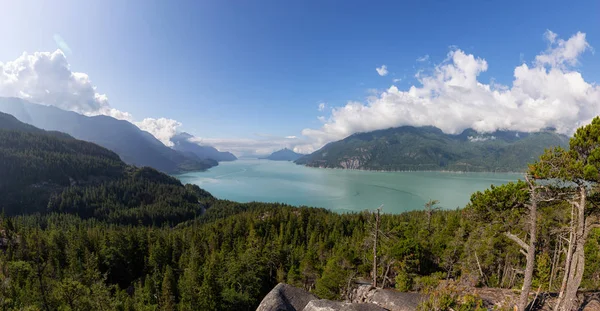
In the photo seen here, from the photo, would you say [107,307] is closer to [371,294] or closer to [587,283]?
[371,294]

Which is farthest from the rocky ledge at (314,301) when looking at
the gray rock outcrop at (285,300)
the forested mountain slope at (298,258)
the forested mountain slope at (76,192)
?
the forested mountain slope at (76,192)

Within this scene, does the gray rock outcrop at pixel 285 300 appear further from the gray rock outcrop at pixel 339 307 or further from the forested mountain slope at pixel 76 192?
the forested mountain slope at pixel 76 192

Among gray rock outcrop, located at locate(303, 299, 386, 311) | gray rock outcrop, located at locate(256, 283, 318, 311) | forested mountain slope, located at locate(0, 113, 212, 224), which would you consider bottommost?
forested mountain slope, located at locate(0, 113, 212, 224)

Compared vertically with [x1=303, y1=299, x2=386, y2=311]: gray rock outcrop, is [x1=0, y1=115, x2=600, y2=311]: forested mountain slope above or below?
below

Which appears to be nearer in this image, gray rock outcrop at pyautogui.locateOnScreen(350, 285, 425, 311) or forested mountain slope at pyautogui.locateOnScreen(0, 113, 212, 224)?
gray rock outcrop at pyautogui.locateOnScreen(350, 285, 425, 311)

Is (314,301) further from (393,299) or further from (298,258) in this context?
(298,258)

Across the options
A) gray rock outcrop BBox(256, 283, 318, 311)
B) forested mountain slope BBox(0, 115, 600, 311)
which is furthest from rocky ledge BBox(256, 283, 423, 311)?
forested mountain slope BBox(0, 115, 600, 311)

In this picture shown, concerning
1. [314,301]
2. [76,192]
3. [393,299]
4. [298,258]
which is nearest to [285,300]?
[314,301]

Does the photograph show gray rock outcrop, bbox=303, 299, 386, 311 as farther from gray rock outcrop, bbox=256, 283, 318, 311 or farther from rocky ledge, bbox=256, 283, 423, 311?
gray rock outcrop, bbox=256, 283, 318, 311

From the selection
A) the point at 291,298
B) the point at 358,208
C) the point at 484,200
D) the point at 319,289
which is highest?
the point at 484,200

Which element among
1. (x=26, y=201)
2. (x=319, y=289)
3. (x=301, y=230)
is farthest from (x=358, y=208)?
(x=26, y=201)

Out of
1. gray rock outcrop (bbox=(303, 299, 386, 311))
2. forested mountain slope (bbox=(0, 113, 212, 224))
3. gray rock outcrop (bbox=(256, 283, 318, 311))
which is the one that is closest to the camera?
gray rock outcrop (bbox=(303, 299, 386, 311))
